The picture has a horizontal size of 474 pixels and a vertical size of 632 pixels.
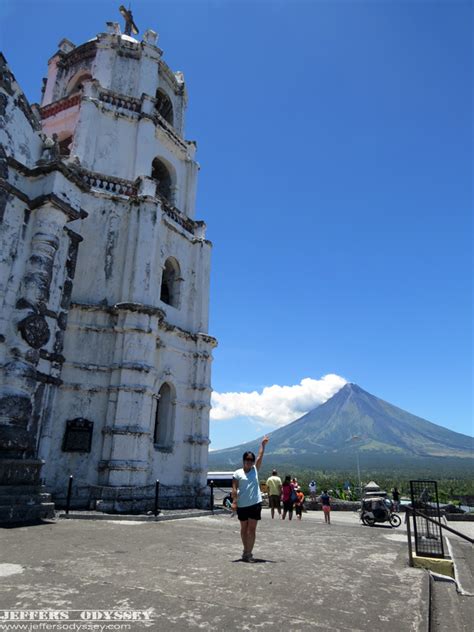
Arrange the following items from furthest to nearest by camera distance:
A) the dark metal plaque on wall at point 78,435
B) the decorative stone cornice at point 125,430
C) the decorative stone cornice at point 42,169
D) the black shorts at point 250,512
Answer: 1. the decorative stone cornice at point 125,430
2. the dark metal plaque on wall at point 78,435
3. the decorative stone cornice at point 42,169
4. the black shorts at point 250,512

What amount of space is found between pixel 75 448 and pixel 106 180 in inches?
361

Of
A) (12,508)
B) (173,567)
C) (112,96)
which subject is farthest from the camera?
(112,96)

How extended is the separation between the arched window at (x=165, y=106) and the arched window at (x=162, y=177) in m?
2.51

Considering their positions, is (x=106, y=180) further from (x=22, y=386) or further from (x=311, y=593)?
(x=311, y=593)

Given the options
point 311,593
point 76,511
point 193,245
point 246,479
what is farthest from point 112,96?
point 311,593

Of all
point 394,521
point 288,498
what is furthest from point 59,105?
point 394,521

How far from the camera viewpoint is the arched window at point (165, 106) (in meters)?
20.2

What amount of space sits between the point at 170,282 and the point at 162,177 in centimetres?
504

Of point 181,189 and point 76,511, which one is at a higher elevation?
point 181,189

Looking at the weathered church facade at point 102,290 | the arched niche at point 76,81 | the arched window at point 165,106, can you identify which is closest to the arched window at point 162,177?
the weathered church facade at point 102,290

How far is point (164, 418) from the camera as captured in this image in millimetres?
15523

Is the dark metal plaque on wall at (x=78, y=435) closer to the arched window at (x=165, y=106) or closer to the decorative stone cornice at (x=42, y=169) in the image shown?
the decorative stone cornice at (x=42, y=169)

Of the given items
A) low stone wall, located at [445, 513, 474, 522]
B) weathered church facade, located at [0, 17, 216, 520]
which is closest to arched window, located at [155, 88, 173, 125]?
weathered church facade, located at [0, 17, 216, 520]

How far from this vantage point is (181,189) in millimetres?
19109
